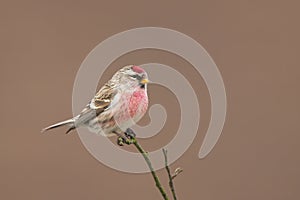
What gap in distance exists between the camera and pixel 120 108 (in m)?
0.49

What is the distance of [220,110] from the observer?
16.9 inches

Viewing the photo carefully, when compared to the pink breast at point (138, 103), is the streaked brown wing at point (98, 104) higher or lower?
higher

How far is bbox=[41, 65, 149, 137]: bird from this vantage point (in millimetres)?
481

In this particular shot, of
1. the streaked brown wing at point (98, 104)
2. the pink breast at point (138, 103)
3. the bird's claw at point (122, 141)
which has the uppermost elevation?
the streaked brown wing at point (98, 104)

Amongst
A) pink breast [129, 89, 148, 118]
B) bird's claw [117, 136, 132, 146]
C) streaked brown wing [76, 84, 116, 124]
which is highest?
streaked brown wing [76, 84, 116, 124]

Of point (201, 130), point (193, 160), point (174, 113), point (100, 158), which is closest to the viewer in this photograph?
point (100, 158)

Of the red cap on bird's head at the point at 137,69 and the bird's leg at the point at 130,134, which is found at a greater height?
the red cap on bird's head at the point at 137,69

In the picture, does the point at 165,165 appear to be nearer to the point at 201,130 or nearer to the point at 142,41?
the point at 142,41

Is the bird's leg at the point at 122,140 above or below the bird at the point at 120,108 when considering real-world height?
below

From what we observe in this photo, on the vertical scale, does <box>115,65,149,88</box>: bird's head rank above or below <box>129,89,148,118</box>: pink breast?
above

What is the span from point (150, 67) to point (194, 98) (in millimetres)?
57

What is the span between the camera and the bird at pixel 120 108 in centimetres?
48

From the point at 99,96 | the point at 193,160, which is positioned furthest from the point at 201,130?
the point at 99,96

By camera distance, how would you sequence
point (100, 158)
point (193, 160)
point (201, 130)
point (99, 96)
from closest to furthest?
1. point (100, 158)
2. point (99, 96)
3. point (201, 130)
4. point (193, 160)
